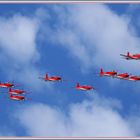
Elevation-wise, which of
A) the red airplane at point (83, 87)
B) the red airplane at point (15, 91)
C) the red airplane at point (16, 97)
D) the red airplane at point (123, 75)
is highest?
the red airplane at point (123, 75)

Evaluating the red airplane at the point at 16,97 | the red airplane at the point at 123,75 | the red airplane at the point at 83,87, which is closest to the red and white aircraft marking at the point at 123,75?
the red airplane at the point at 123,75

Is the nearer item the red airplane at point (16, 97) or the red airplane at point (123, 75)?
the red airplane at point (123, 75)

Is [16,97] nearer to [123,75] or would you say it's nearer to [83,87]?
[83,87]

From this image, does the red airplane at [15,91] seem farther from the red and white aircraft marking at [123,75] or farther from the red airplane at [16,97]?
the red and white aircraft marking at [123,75]

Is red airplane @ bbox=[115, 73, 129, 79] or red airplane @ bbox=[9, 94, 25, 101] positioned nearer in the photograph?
red airplane @ bbox=[115, 73, 129, 79]

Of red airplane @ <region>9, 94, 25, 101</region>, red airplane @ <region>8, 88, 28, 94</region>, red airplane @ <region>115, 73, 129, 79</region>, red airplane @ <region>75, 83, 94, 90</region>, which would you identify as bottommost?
red airplane @ <region>9, 94, 25, 101</region>

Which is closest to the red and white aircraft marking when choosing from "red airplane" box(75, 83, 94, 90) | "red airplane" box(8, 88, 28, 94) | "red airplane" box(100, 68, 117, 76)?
"red airplane" box(100, 68, 117, 76)

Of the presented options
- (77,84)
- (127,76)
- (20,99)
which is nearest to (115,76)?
(127,76)

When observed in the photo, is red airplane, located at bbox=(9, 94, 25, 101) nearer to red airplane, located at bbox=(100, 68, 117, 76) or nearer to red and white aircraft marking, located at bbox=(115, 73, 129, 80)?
red airplane, located at bbox=(100, 68, 117, 76)

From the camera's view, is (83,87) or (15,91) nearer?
(83,87)

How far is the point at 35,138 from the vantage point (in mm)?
58906

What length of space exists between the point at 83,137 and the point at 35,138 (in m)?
4.72

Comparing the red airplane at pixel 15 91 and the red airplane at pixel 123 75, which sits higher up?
the red airplane at pixel 123 75

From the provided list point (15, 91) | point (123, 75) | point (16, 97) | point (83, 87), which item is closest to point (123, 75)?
point (123, 75)
